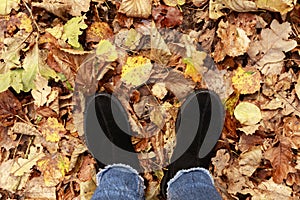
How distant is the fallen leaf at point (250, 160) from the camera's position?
1919mm

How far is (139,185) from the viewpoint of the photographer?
6.20 feet

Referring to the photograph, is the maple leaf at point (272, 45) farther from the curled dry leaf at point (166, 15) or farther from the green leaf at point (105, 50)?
the green leaf at point (105, 50)

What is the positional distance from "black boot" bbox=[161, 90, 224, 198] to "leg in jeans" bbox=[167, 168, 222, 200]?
1.9 inches

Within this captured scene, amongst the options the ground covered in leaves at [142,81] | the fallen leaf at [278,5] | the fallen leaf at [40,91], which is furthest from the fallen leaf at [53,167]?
the fallen leaf at [278,5]

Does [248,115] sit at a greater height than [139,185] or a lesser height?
greater

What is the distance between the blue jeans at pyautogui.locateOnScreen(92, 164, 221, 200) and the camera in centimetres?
172

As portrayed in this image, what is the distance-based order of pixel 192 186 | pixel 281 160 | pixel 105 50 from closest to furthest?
pixel 192 186
pixel 281 160
pixel 105 50

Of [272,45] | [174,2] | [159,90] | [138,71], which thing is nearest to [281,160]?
[272,45]

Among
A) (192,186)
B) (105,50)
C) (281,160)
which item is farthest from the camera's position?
(105,50)

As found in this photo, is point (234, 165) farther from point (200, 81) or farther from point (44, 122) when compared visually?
point (44, 122)

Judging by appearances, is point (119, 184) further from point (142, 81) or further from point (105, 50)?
point (105, 50)

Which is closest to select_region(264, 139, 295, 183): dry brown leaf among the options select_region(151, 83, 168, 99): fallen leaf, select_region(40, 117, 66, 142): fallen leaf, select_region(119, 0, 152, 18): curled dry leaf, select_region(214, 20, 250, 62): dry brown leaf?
select_region(214, 20, 250, 62): dry brown leaf

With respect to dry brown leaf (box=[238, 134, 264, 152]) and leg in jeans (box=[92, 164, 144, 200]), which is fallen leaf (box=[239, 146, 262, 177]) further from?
leg in jeans (box=[92, 164, 144, 200])

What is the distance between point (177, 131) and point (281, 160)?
1.55 ft
